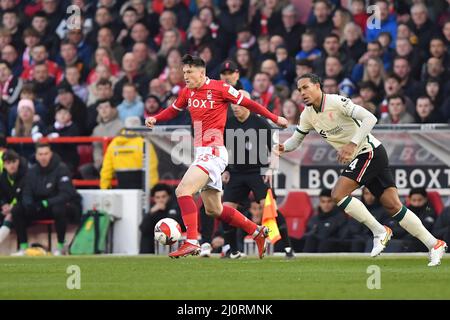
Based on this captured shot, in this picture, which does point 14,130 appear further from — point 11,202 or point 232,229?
point 232,229

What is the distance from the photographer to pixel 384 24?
22078 mm

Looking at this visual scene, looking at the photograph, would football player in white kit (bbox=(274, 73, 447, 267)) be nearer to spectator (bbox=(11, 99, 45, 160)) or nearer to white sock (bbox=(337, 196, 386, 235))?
white sock (bbox=(337, 196, 386, 235))

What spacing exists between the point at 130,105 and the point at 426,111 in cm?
511

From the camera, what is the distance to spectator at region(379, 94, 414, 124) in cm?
1980

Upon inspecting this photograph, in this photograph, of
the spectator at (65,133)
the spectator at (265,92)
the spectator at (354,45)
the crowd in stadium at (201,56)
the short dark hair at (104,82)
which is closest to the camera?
the spectator at (265,92)

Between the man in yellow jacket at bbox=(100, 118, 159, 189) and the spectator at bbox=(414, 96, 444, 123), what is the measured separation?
4.04 meters

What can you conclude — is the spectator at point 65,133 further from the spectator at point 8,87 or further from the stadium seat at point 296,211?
the stadium seat at point 296,211

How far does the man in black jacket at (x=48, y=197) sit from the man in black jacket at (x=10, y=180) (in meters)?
0.23

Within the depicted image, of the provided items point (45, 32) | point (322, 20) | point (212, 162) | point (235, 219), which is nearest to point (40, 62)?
point (45, 32)

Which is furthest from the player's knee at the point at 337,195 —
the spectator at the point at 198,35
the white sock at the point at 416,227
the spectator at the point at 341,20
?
the spectator at the point at 198,35

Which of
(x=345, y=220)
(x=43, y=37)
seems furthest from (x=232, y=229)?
(x=43, y=37)

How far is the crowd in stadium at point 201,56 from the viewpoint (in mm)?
20766

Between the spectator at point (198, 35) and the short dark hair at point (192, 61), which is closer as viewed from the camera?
the short dark hair at point (192, 61)

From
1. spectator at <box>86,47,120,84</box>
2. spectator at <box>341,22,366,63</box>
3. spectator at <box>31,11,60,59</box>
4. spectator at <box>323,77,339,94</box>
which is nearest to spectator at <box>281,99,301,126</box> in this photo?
spectator at <box>323,77,339,94</box>
